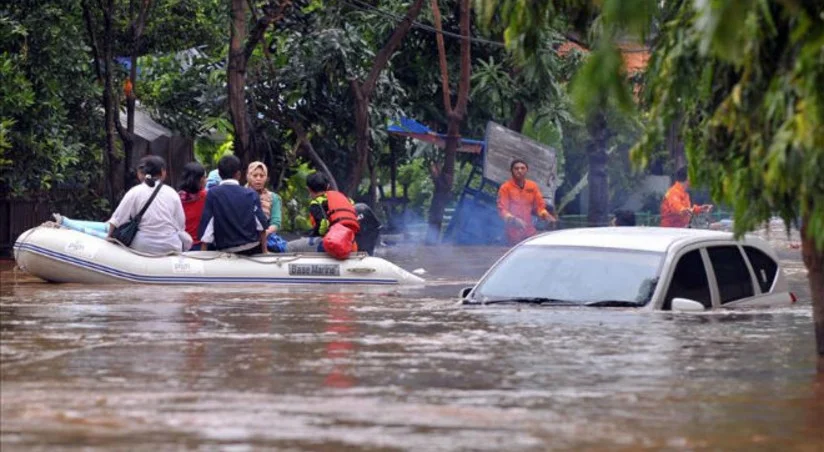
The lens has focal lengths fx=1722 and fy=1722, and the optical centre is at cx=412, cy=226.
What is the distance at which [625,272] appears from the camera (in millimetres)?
13289

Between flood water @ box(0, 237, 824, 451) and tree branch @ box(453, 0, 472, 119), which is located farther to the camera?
tree branch @ box(453, 0, 472, 119)

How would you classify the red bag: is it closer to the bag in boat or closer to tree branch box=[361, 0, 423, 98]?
the bag in boat

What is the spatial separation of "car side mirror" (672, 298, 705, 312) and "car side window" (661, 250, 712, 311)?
0.27m

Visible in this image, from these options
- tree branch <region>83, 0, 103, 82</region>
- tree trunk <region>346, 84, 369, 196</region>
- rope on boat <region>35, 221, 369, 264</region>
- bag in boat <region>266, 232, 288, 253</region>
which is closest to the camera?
rope on boat <region>35, 221, 369, 264</region>

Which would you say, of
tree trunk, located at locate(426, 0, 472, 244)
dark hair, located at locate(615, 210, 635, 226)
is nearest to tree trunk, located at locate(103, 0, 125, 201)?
tree trunk, located at locate(426, 0, 472, 244)

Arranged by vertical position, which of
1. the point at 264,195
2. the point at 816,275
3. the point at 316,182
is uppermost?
the point at 316,182

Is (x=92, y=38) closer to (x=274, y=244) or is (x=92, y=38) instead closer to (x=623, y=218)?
(x=274, y=244)

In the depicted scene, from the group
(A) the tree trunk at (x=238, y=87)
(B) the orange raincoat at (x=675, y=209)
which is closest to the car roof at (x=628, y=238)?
(B) the orange raincoat at (x=675, y=209)

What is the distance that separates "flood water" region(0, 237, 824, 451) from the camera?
8.33 metres

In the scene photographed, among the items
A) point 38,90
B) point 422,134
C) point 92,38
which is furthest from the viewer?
point 422,134

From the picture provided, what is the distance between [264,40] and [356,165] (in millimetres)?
2484

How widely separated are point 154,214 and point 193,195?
916mm

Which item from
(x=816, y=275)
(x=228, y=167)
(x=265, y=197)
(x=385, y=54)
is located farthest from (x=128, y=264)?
(x=816, y=275)

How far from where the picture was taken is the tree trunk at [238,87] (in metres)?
24.3
